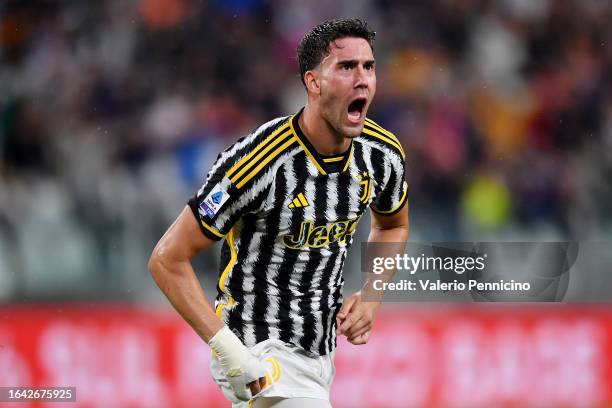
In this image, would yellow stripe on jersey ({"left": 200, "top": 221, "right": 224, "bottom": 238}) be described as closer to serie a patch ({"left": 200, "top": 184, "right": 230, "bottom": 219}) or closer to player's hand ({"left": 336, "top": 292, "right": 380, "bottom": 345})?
serie a patch ({"left": 200, "top": 184, "right": 230, "bottom": 219})

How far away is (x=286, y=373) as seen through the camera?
3074 millimetres

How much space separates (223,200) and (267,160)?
19 centimetres

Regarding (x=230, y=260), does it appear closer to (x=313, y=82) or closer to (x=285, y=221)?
(x=285, y=221)

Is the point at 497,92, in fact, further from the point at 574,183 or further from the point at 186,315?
the point at 186,315

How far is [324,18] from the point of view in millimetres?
6980

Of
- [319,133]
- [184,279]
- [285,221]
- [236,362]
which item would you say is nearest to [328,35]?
[319,133]

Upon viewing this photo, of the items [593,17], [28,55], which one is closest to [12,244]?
[28,55]

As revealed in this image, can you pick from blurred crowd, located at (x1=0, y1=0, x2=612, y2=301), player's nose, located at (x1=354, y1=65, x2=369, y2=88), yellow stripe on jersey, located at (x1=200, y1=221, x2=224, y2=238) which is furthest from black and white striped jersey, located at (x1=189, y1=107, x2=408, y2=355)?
blurred crowd, located at (x1=0, y1=0, x2=612, y2=301)

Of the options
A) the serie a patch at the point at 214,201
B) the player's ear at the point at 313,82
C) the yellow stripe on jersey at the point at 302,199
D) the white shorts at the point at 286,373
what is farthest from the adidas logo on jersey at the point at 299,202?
the white shorts at the point at 286,373

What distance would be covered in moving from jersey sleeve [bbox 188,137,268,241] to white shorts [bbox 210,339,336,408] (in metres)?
0.41

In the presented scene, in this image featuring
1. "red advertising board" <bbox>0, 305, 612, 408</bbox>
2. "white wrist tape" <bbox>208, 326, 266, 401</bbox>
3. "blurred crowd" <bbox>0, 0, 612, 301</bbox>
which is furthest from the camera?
"blurred crowd" <bbox>0, 0, 612, 301</bbox>

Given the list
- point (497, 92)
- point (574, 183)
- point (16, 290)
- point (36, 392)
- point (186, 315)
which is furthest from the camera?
point (497, 92)

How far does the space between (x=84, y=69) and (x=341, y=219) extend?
414 centimetres

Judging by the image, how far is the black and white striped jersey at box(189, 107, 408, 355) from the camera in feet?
9.91
